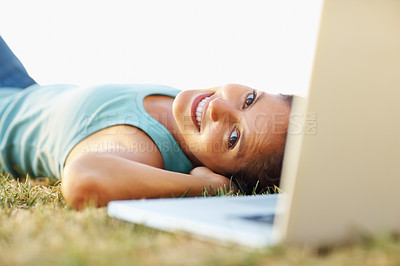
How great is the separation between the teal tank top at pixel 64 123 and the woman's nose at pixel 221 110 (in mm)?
207

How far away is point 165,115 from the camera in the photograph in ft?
5.16

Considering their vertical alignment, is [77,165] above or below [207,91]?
below

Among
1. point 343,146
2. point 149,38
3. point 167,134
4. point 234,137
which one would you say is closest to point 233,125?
point 234,137

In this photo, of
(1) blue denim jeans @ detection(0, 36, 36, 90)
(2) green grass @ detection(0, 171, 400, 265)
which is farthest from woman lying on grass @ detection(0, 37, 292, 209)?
(1) blue denim jeans @ detection(0, 36, 36, 90)

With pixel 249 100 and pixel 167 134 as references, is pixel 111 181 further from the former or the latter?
pixel 249 100

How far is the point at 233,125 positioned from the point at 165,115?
34cm

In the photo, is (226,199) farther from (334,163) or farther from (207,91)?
(207,91)

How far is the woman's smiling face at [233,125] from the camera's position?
1346 mm

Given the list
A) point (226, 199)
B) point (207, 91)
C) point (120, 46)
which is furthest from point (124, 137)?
point (120, 46)

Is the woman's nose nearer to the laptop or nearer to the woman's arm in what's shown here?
the woman's arm

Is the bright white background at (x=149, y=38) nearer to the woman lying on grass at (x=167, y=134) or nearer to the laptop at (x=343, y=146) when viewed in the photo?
the woman lying on grass at (x=167, y=134)

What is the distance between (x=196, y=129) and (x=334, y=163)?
3.03ft

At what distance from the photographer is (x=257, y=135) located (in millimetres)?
1348

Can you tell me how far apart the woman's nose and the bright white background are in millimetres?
1659
